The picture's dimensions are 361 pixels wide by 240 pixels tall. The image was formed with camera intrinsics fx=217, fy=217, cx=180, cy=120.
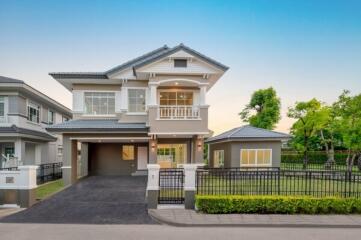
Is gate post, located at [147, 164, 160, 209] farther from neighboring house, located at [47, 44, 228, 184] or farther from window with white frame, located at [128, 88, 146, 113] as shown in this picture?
window with white frame, located at [128, 88, 146, 113]

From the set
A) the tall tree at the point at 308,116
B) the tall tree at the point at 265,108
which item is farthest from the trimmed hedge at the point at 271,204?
the tall tree at the point at 265,108

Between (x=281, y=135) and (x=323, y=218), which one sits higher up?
(x=281, y=135)

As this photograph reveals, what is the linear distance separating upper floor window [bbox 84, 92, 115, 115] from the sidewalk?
9567 millimetres

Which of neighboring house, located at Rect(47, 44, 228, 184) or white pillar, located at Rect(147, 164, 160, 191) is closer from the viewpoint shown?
white pillar, located at Rect(147, 164, 160, 191)

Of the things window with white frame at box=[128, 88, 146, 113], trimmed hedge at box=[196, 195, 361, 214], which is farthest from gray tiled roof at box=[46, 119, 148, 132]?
trimmed hedge at box=[196, 195, 361, 214]

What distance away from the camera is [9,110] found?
14.4m

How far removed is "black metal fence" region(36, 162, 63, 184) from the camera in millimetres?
15469

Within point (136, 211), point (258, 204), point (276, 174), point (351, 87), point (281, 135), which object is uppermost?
point (351, 87)

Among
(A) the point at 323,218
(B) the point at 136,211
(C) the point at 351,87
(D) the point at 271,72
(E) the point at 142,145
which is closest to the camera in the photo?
(A) the point at 323,218

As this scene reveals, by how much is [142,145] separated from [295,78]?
15.3 m

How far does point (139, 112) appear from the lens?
47.8ft

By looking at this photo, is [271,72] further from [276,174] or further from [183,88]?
[276,174]

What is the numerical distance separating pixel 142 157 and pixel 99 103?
5.20 m

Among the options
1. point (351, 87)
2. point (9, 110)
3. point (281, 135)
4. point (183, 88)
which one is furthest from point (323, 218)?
point (351, 87)
